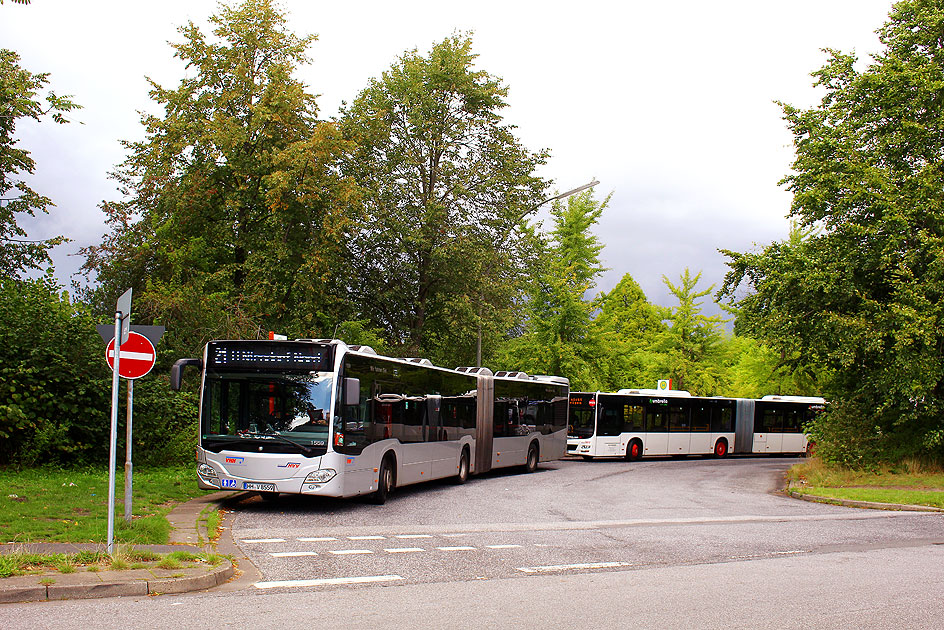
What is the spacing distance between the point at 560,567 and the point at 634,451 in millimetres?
25811

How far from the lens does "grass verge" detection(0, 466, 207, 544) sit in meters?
10.1

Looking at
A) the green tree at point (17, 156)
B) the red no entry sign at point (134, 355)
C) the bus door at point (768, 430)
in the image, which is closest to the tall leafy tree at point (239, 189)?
the green tree at point (17, 156)

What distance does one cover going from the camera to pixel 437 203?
33.2 meters

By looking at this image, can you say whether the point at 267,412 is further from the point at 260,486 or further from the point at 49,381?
the point at 49,381

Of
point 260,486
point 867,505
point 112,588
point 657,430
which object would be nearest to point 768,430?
point 657,430

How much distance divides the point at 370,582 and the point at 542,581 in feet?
5.81

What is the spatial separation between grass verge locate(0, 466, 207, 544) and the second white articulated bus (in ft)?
58.9

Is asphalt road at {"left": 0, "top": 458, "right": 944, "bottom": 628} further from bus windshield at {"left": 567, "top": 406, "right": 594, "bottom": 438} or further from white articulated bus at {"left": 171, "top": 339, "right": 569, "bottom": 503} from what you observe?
bus windshield at {"left": 567, "top": 406, "right": 594, "bottom": 438}

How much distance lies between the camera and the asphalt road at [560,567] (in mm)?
7223

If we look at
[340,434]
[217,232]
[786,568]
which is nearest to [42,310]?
[340,434]

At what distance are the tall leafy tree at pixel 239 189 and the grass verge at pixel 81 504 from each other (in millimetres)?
10424

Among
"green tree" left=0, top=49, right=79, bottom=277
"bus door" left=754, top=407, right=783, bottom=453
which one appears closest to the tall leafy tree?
"green tree" left=0, top=49, right=79, bottom=277

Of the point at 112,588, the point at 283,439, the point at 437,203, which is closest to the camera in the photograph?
the point at 112,588

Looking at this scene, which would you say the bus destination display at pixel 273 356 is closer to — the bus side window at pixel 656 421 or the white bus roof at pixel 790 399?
the bus side window at pixel 656 421
